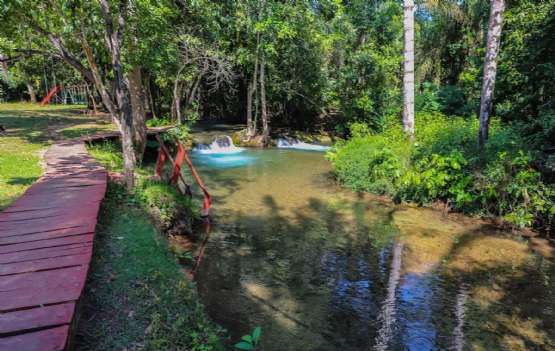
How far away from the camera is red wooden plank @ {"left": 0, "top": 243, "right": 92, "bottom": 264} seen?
408cm

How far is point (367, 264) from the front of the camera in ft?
24.0

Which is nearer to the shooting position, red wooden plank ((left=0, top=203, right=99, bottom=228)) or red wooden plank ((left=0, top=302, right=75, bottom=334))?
red wooden plank ((left=0, top=302, right=75, bottom=334))

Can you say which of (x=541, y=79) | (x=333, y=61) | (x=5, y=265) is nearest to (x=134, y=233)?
(x=5, y=265)

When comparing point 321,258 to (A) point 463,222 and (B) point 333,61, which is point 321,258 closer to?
(A) point 463,222

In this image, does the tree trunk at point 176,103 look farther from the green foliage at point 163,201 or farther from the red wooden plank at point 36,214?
the red wooden plank at point 36,214

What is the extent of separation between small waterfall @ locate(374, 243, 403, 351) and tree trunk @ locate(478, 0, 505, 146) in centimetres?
445

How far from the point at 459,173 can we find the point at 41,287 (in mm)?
9060

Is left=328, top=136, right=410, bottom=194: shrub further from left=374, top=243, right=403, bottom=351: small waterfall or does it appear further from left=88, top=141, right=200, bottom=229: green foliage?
left=88, top=141, right=200, bottom=229: green foliage

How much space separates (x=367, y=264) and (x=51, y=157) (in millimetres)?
8123

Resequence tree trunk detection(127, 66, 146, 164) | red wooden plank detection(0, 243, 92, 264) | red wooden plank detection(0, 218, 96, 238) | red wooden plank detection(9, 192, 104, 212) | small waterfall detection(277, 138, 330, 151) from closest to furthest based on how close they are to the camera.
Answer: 1. red wooden plank detection(0, 243, 92, 264)
2. red wooden plank detection(0, 218, 96, 238)
3. red wooden plank detection(9, 192, 104, 212)
4. tree trunk detection(127, 66, 146, 164)
5. small waterfall detection(277, 138, 330, 151)

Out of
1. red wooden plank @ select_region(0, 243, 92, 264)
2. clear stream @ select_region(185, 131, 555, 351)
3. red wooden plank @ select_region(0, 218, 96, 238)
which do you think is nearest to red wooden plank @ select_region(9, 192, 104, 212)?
red wooden plank @ select_region(0, 218, 96, 238)

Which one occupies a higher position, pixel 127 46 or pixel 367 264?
pixel 127 46

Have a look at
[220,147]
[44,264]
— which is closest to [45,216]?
[44,264]

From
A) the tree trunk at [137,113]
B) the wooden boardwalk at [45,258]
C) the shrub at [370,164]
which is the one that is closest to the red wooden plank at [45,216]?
the wooden boardwalk at [45,258]
